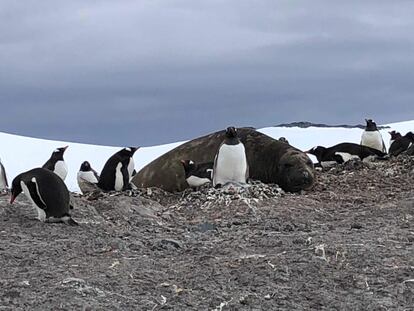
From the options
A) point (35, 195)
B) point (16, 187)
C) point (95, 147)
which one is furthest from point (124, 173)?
point (95, 147)

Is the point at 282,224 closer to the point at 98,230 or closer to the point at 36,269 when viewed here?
the point at 98,230

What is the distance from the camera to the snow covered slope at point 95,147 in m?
29.5

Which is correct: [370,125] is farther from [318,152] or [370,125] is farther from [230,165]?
[230,165]

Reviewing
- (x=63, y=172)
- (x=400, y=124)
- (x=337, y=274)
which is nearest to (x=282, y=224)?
(x=337, y=274)

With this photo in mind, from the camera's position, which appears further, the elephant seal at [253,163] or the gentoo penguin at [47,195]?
the elephant seal at [253,163]

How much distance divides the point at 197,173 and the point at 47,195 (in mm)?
3939

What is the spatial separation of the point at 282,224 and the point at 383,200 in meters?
2.05

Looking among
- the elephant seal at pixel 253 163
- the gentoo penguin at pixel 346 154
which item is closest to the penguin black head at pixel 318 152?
the gentoo penguin at pixel 346 154

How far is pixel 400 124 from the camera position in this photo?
37.9 metres

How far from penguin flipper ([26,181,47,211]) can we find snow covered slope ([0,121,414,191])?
19.7 m

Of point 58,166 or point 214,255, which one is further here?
point 58,166

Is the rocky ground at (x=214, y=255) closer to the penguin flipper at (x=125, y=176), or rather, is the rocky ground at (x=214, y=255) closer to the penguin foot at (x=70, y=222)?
the penguin foot at (x=70, y=222)

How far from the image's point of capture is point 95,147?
1350 inches

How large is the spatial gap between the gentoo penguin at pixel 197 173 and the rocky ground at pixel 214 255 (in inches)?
66.7
